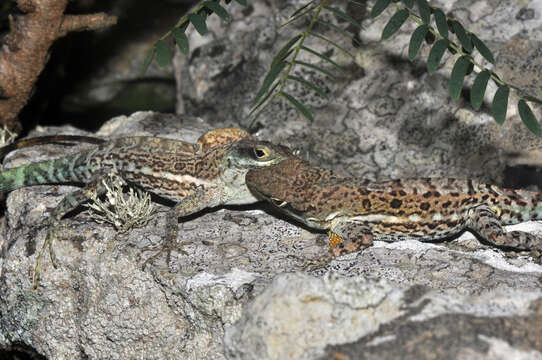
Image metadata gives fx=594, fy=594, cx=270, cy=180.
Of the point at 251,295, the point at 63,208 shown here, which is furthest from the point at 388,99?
the point at 63,208

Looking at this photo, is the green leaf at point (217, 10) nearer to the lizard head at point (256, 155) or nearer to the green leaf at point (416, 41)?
the lizard head at point (256, 155)

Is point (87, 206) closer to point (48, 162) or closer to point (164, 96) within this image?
point (48, 162)

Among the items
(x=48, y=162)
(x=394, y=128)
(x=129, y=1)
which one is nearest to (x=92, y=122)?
(x=129, y=1)

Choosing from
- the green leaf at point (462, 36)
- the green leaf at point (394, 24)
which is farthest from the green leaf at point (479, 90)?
the green leaf at point (394, 24)

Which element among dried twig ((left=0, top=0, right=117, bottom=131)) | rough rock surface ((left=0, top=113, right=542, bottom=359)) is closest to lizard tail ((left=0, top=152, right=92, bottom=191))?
rough rock surface ((left=0, top=113, right=542, bottom=359))

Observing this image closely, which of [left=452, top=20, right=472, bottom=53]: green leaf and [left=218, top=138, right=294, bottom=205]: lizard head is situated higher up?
[left=452, top=20, right=472, bottom=53]: green leaf

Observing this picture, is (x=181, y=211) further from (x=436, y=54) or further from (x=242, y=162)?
(x=436, y=54)

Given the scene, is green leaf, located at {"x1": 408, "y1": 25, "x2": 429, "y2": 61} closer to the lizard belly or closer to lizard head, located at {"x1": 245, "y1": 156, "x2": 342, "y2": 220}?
lizard head, located at {"x1": 245, "y1": 156, "x2": 342, "y2": 220}
